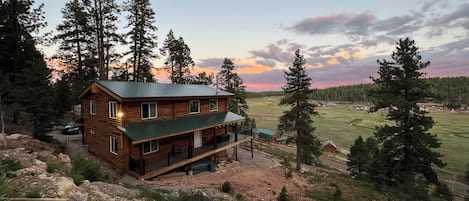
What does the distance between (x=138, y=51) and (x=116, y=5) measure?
16.0 feet

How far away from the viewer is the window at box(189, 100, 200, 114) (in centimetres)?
1732

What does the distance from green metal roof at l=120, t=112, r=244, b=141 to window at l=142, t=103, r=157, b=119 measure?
16.1 inches

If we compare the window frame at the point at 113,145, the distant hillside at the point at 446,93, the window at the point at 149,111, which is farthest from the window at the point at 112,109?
the distant hillside at the point at 446,93

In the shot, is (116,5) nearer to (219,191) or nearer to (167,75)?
(167,75)

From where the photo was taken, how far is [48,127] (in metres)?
16.0

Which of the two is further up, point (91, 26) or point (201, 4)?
point (201, 4)

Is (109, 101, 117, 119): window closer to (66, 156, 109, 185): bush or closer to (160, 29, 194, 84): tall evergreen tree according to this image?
(66, 156, 109, 185): bush

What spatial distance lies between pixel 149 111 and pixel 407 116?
1596 cm

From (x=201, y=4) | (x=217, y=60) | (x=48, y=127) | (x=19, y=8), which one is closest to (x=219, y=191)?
(x=48, y=127)

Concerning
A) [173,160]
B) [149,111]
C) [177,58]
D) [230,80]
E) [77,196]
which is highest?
[177,58]

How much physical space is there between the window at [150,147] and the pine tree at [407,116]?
14.4 m

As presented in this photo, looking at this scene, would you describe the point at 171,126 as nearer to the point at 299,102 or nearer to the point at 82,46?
the point at 299,102

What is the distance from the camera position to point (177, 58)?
31.1 m

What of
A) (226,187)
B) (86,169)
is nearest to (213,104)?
(226,187)
